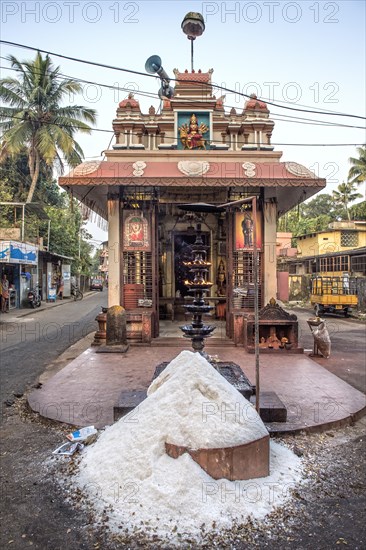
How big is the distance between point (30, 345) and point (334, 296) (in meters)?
15.5

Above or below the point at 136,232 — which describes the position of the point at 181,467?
below

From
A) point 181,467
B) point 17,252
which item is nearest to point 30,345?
point 181,467

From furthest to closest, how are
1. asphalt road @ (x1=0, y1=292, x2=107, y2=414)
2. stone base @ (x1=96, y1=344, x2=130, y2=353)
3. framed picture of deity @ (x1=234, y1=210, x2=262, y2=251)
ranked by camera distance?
framed picture of deity @ (x1=234, y1=210, x2=262, y2=251)
stone base @ (x1=96, y1=344, x2=130, y2=353)
asphalt road @ (x1=0, y1=292, x2=107, y2=414)

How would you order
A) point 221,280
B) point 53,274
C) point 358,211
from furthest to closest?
point 358,211 → point 53,274 → point 221,280

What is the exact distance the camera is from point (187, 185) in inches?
367

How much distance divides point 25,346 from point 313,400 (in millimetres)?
8353

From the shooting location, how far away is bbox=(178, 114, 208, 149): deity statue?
11406mm

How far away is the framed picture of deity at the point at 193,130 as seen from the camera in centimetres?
1142

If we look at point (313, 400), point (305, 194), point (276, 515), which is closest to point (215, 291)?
point (305, 194)

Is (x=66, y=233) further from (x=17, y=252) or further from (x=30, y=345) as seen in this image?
(x=30, y=345)

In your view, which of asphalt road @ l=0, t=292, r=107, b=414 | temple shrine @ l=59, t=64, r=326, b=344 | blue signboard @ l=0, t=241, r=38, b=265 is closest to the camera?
asphalt road @ l=0, t=292, r=107, b=414

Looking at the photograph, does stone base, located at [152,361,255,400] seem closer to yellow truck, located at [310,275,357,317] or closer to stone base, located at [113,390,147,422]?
stone base, located at [113,390,147,422]

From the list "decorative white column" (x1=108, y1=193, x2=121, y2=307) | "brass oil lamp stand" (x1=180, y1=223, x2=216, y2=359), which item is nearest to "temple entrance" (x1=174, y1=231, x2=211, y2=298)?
"decorative white column" (x1=108, y1=193, x2=121, y2=307)

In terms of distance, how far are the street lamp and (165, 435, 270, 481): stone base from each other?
13572 millimetres
